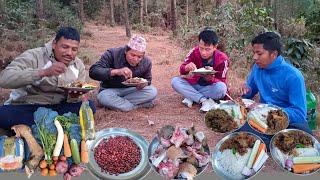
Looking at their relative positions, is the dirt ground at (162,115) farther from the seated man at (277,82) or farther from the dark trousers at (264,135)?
the seated man at (277,82)

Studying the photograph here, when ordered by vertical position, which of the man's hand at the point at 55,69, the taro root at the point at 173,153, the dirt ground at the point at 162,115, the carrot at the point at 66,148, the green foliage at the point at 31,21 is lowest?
the green foliage at the point at 31,21

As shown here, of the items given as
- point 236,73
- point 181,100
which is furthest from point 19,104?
point 236,73

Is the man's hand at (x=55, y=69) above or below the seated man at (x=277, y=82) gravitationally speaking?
above

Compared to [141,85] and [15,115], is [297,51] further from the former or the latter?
[15,115]

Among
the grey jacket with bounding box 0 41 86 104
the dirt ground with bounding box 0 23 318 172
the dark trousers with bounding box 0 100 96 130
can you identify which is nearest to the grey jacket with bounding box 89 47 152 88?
the dirt ground with bounding box 0 23 318 172

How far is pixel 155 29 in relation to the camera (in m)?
15.0

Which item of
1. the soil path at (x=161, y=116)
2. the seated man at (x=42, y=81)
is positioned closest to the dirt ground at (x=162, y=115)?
the soil path at (x=161, y=116)

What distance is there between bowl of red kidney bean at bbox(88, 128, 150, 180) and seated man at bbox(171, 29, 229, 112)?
1797 millimetres

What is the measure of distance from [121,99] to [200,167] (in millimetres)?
1988

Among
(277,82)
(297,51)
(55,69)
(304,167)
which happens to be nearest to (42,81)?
(55,69)

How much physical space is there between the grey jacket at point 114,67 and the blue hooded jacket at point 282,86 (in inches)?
45.9

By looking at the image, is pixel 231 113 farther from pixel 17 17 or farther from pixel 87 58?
pixel 17 17

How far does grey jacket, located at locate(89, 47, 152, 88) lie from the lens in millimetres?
4293

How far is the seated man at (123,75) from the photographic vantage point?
13.6 feet
